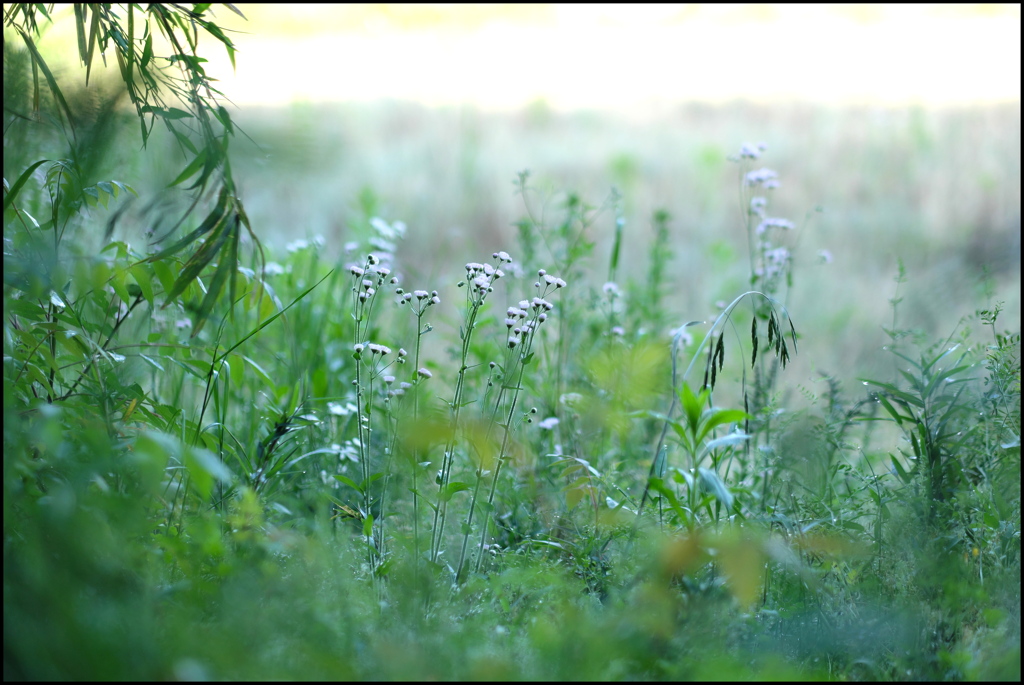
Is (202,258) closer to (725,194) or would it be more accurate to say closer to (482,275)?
(482,275)

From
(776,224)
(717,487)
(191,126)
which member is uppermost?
(191,126)

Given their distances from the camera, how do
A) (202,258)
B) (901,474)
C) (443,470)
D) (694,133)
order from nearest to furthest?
(202,258) < (443,470) < (901,474) < (694,133)

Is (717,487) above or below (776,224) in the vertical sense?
below

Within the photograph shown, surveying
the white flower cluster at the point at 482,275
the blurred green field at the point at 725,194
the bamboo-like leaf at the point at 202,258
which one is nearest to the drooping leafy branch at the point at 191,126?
the bamboo-like leaf at the point at 202,258

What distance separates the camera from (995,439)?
188 cm

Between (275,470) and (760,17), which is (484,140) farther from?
(275,470)

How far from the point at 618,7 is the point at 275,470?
10475 mm

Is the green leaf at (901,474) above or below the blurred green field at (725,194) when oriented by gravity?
below

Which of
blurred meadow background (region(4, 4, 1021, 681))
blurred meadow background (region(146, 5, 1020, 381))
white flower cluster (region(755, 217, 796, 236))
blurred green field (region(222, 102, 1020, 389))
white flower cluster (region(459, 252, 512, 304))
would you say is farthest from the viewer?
blurred meadow background (region(146, 5, 1020, 381))

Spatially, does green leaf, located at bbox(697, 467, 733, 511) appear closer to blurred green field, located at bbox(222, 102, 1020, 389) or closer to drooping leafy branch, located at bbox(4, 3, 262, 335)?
drooping leafy branch, located at bbox(4, 3, 262, 335)

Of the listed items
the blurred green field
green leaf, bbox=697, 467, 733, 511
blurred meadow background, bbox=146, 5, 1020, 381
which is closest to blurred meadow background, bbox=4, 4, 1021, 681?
green leaf, bbox=697, 467, 733, 511

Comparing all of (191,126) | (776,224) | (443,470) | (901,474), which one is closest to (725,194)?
(776,224)

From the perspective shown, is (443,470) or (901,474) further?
(901,474)

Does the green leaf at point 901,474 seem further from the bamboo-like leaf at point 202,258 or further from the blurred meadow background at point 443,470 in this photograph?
the bamboo-like leaf at point 202,258
